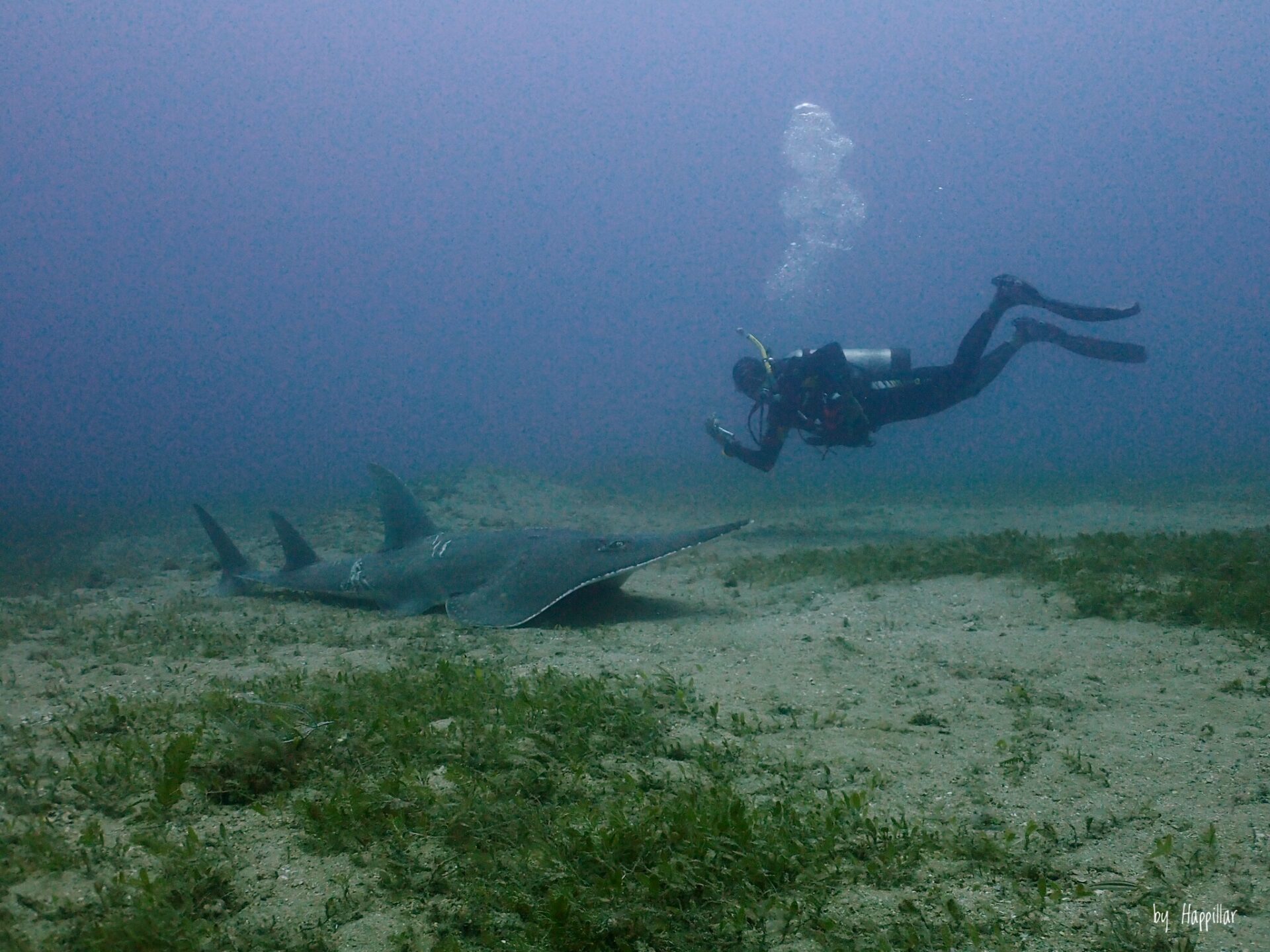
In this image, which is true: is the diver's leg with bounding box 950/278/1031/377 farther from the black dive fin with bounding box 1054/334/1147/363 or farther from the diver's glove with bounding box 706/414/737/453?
the diver's glove with bounding box 706/414/737/453

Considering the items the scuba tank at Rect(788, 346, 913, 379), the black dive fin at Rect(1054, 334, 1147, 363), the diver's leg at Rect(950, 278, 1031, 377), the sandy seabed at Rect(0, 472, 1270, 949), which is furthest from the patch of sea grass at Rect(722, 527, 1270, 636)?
the black dive fin at Rect(1054, 334, 1147, 363)

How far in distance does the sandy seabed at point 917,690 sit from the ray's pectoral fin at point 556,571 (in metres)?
0.18

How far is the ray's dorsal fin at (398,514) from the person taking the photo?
816 centimetres

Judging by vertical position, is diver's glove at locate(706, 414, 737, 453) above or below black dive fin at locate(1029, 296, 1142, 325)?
below

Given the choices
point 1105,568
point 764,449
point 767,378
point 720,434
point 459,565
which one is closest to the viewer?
point 1105,568

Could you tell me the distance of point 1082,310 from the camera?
13.5 m

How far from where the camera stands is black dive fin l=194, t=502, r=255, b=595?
9.08 metres

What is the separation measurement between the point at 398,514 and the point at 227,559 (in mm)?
2738

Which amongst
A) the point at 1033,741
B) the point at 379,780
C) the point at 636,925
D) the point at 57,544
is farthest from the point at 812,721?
the point at 57,544

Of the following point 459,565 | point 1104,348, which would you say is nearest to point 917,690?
point 459,565

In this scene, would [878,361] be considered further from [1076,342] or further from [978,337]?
[1076,342]

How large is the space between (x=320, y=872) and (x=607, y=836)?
1027mm

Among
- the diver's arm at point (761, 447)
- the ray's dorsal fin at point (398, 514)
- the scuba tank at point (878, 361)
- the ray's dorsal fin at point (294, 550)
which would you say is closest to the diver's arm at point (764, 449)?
the diver's arm at point (761, 447)

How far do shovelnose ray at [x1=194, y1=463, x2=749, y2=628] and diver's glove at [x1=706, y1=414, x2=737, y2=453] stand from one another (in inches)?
223
